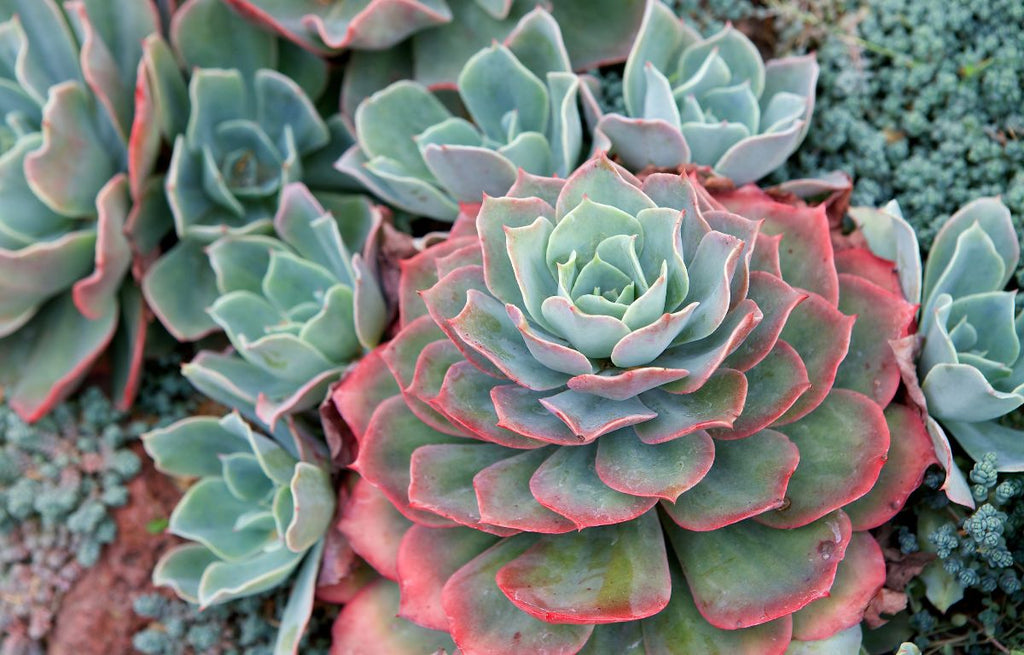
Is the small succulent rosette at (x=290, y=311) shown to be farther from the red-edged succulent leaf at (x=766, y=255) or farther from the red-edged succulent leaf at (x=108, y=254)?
the red-edged succulent leaf at (x=766, y=255)

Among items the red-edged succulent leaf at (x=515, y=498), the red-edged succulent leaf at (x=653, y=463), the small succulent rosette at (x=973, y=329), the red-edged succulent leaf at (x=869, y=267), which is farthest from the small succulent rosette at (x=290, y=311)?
the small succulent rosette at (x=973, y=329)

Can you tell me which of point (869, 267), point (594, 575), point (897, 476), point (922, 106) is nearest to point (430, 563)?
point (594, 575)

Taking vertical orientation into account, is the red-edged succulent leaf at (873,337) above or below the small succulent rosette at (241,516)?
above

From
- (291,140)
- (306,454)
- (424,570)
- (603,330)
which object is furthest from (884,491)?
(291,140)

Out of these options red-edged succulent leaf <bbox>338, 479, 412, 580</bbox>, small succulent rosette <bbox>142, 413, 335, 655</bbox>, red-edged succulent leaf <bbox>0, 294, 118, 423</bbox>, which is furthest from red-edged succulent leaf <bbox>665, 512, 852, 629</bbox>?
red-edged succulent leaf <bbox>0, 294, 118, 423</bbox>

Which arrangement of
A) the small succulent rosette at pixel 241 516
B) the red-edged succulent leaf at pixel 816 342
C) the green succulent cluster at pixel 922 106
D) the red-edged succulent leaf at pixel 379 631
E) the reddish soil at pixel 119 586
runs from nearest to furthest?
1. the red-edged succulent leaf at pixel 816 342
2. the red-edged succulent leaf at pixel 379 631
3. the small succulent rosette at pixel 241 516
4. the green succulent cluster at pixel 922 106
5. the reddish soil at pixel 119 586

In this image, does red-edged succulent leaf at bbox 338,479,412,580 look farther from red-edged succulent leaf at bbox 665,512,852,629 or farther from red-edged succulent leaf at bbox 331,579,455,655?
red-edged succulent leaf at bbox 665,512,852,629

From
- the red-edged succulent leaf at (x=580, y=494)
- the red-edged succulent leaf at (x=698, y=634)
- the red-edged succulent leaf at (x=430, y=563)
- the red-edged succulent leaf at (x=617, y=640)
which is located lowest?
the red-edged succulent leaf at (x=430, y=563)
